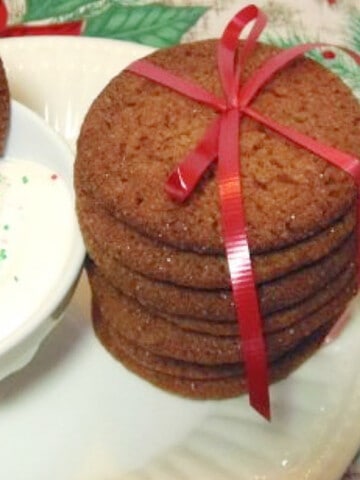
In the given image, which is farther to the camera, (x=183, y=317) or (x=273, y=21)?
(x=273, y=21)

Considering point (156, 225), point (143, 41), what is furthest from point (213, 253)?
point (143, 41)

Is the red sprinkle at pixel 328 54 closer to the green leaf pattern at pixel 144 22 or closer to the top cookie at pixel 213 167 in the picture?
the green leaf pattern at pixel 144 22

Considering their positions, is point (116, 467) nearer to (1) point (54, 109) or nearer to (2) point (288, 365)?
(2) point (288, 365)

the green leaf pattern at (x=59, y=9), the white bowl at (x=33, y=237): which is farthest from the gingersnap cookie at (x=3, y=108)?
the green leaf pattern at (x=59, y=9)

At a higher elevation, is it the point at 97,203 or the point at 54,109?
the point at 97,203

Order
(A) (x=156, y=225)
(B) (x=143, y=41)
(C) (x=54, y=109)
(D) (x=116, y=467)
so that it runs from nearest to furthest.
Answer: (A) (x=156, y=225)
(D) (x=116, y=467)
(C) (x=54, y=109)
(B) (x=143, y=41)

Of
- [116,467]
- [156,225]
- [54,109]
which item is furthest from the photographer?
[54,109]

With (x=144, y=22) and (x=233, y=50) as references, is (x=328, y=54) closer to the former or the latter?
(x=144, y=22)
